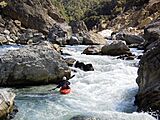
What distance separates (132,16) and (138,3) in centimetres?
946

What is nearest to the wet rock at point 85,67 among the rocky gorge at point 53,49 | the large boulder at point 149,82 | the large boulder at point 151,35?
the rocky gorge at point 53,49

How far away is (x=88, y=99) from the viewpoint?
15930mm

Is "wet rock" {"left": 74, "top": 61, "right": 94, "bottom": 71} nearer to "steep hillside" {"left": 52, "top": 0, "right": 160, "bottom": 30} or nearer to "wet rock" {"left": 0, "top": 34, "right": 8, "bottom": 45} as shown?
"wet rock" {"left": 0, "top": 34, "right": 8, "bottom": 45}

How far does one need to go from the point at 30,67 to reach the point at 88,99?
158 inches

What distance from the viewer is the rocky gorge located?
14367 mm

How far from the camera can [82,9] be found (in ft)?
500

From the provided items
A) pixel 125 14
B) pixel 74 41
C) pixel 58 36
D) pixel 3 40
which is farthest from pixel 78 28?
pixel 125 14

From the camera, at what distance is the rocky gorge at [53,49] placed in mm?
14367

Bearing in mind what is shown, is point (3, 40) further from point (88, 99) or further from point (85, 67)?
point (88, 99)

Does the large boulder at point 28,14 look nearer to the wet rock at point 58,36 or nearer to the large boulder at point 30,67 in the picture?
the wet rock at point 58,36

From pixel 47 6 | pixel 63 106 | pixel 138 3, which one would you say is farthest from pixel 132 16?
pixel 63 106

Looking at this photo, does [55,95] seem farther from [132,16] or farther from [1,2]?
[132,16]

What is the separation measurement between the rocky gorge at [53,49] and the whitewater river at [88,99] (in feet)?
2.35

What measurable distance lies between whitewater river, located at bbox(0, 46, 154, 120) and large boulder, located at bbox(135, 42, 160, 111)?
1.66 feet
